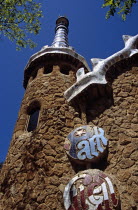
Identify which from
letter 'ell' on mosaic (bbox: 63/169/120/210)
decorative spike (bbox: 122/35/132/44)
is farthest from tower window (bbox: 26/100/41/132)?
decorative spike (bbox: 122/35/132/44)

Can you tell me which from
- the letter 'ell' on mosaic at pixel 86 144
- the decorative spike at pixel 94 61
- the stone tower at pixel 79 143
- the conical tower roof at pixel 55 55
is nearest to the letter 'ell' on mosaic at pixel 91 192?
the stone tower at pixel 79 143

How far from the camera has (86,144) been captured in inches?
243

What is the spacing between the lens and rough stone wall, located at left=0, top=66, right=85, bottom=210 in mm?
5625

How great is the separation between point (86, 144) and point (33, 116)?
276cm

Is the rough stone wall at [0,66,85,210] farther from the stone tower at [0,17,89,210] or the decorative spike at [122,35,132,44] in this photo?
the decorative spike at [122,35,132,44]

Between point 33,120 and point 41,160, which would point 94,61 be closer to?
point 33,120

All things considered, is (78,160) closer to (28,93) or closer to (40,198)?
(40,198)

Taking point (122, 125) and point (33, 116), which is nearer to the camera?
point (122, 125)

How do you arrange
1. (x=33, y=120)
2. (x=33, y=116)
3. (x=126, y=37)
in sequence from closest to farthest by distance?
(x=33, y=120) < (x=33, y=116) < (x=126, y=37)

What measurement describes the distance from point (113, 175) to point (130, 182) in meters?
0.41

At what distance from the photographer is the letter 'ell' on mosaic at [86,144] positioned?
5.92 meters

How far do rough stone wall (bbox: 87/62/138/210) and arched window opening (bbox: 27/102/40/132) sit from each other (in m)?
1.79

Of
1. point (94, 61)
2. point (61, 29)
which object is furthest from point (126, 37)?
point (61, 29)

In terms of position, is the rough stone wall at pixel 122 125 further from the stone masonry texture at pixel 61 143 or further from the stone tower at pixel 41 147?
the stone tower at pixel 41 147
